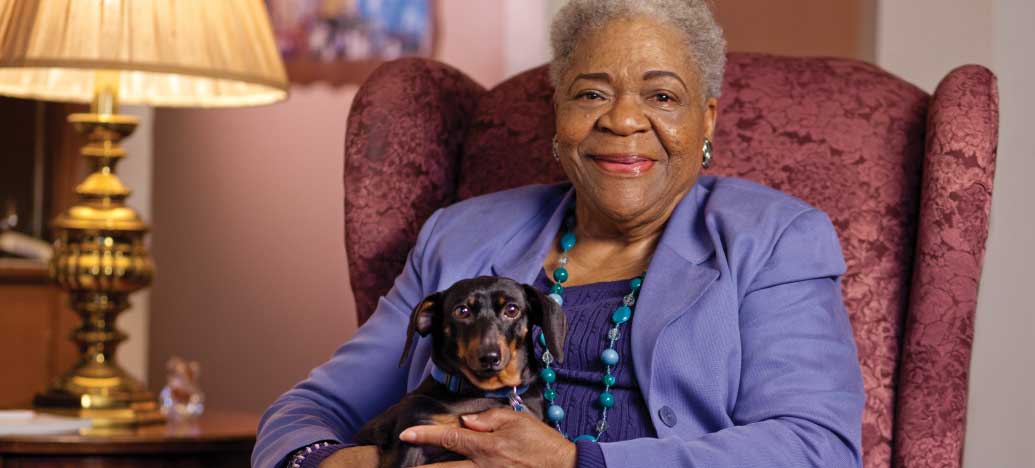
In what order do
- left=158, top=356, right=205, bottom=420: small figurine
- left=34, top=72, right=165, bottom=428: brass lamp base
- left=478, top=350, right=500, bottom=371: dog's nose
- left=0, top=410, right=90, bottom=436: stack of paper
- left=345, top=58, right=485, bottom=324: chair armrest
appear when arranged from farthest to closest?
left=158, top=356, right=205, bottom=420: small figurine
left=34, top=72, right=165, bottom=428: brass lamp base
left=0, top=410, right=90, bottom=436: stack of paper
left=345, top=58, right=485, bottom=324: chair armrest
left=478, top=350, right=500, bottom=371: dog's nose

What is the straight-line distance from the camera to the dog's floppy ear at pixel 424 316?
178cm

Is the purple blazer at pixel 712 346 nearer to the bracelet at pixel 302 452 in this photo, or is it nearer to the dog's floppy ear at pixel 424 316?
the bracelet at pixel 302 452

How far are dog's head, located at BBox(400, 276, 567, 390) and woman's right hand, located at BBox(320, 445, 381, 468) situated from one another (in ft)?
0.56

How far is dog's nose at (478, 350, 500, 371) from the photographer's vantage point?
165 centimetres

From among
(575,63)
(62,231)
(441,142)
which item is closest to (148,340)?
(62,231)

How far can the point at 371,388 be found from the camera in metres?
2.13

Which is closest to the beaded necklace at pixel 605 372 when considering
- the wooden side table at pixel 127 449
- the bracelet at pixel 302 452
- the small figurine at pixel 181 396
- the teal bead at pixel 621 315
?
the teal bead at pixel 621 315

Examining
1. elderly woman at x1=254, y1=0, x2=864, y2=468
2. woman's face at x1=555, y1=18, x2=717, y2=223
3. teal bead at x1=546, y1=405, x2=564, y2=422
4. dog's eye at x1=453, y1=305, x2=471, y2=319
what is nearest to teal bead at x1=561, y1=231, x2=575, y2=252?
elderly woman at x1=254, y1=0, x2=864, y2=468

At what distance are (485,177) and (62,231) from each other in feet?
3.47

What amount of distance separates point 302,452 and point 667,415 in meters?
0.58

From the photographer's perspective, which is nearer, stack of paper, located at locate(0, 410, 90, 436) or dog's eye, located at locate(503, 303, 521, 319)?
dog's eye, located at locate(503, 303, 521, 319)

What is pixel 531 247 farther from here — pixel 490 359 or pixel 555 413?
pixel 490 359

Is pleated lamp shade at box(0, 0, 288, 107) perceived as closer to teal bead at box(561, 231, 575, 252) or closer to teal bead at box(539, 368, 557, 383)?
teal bead at box(561, 231, 575, 252)

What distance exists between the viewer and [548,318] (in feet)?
5.80
